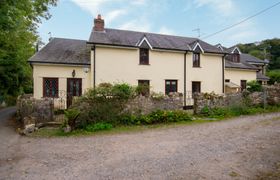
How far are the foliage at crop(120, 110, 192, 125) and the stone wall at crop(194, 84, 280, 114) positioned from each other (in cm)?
175

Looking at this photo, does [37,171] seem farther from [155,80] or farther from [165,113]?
[155,80]

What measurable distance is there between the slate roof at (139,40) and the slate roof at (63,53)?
81.6 inches

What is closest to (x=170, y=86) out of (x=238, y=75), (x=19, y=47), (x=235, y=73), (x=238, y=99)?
(x=238, y=99)

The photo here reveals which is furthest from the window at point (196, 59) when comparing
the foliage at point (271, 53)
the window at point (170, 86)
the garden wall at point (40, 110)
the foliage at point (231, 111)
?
the foliage at point (271, 53)

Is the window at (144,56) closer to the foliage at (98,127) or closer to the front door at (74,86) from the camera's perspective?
the front door at (74,86)

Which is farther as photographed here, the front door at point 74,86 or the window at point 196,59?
the window at point 196,59

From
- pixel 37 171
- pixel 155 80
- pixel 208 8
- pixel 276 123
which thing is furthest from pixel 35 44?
pixel 276 123

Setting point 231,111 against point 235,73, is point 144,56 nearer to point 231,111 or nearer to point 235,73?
point 231,111

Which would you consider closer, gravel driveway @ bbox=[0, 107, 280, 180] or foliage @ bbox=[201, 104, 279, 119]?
gravel driveway @ bbox=[0, 107, 280, 180]

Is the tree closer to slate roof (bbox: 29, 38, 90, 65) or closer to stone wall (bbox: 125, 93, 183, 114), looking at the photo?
slate roof (bbox: 29, 38, 90, 65)

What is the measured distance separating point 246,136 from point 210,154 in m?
3.10

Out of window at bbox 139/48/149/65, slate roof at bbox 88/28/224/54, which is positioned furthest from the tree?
window at bbox 139/48/149/65

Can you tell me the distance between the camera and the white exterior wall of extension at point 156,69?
17.4 metres

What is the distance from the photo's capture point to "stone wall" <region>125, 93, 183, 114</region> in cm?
1198
